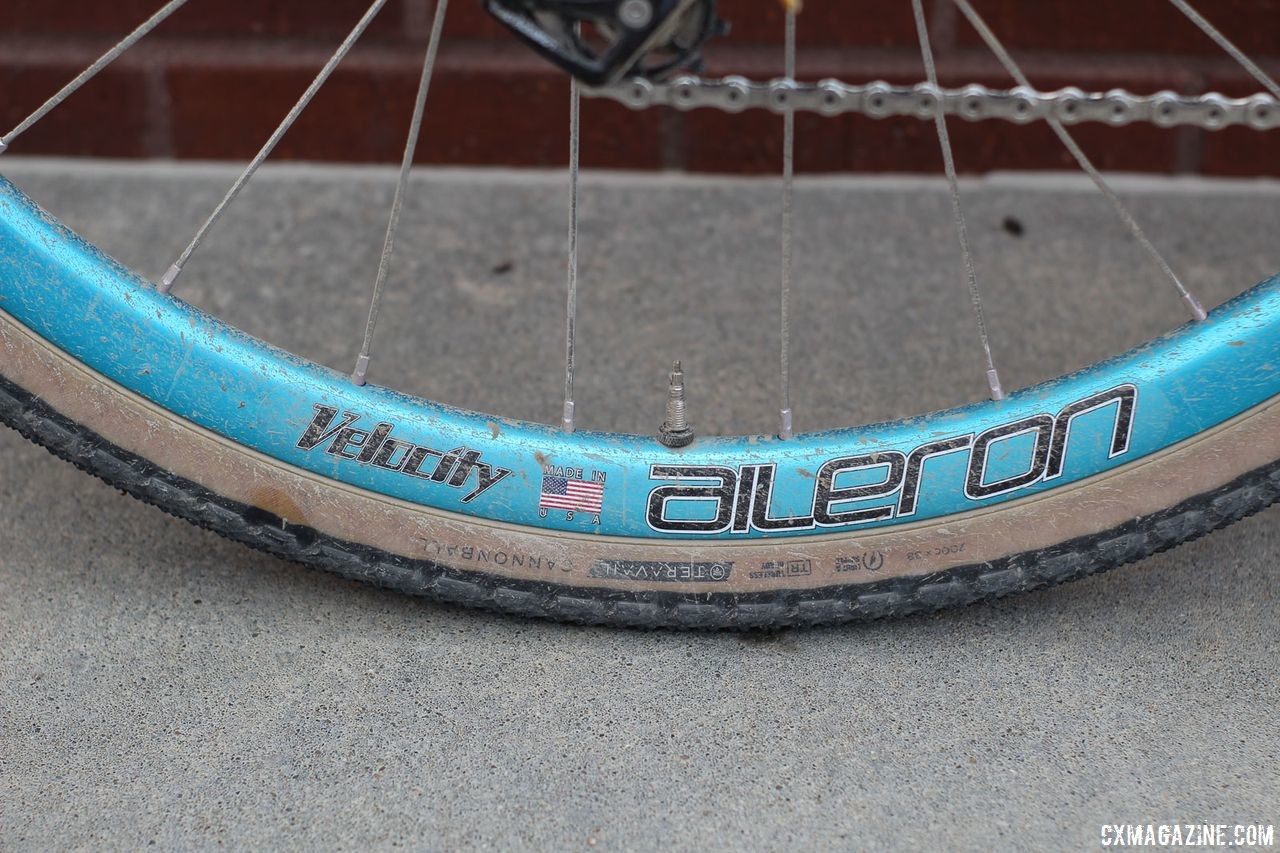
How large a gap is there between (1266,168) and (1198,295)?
35cm

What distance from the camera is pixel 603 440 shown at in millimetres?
992

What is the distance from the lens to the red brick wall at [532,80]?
164 centimetres

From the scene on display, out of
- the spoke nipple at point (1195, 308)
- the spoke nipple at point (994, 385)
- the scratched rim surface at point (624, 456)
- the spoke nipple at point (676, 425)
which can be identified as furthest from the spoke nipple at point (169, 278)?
the spoke nipple at point (1195, 308)

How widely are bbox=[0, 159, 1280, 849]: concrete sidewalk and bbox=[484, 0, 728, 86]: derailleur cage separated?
0.40m

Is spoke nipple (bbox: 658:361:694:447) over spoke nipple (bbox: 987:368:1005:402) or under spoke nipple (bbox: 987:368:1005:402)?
under

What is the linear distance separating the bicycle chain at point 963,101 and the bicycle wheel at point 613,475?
0.46 ft

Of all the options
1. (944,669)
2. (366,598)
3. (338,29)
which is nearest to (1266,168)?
(944,669)

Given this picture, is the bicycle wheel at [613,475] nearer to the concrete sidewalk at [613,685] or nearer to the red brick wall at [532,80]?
the concrete sidewalk at [613,685]

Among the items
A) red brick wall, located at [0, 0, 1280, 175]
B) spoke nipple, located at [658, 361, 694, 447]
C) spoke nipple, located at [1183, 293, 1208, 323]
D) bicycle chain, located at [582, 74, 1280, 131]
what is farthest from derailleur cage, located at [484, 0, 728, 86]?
red brick wall, located at [0, 0, 1280, 175]

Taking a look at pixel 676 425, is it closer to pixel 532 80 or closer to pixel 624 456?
pixel 624 456

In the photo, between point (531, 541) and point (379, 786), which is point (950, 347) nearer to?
point (531, 541)

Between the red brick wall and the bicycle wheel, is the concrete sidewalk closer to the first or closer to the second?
the bicycle wheel

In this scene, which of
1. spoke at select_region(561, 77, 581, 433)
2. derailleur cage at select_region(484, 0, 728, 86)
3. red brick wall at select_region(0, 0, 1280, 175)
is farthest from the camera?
red brick wall at select_region(0, 0, 1280, 175)

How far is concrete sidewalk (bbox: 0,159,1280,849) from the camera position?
0.85 metres
